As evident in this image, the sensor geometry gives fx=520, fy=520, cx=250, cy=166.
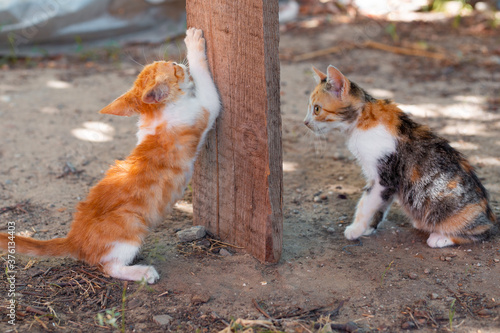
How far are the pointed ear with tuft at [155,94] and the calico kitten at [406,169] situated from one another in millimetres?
969

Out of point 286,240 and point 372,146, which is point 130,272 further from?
point 372,146

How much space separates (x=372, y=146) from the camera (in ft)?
10.5

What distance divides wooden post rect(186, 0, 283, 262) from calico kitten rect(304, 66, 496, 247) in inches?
23.7

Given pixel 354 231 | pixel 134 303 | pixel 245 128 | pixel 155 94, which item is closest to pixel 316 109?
pixel 245 128

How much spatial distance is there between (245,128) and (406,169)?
1051 mm

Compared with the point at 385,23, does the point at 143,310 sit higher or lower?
lower

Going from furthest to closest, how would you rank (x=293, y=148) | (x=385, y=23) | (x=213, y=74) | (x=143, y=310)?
(x=385, y=23), (x=293, y=148), (x=213, y=74), (x=143, y=310)

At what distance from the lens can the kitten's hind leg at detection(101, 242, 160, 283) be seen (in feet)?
9.40

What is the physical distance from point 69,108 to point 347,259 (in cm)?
365

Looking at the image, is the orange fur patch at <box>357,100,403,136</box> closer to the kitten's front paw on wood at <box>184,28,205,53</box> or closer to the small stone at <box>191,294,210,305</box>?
the kitten's front paw on wood at <box>184,28,205,53</box>

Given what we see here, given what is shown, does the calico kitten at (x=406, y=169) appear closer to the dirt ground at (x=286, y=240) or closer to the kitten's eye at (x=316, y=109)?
the kitten's eye at (x=316, y=109)

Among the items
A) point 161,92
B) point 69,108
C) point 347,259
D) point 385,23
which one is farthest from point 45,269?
point 385,23

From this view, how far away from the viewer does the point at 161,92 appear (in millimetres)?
3064

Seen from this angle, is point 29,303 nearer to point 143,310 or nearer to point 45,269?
point 45,269
